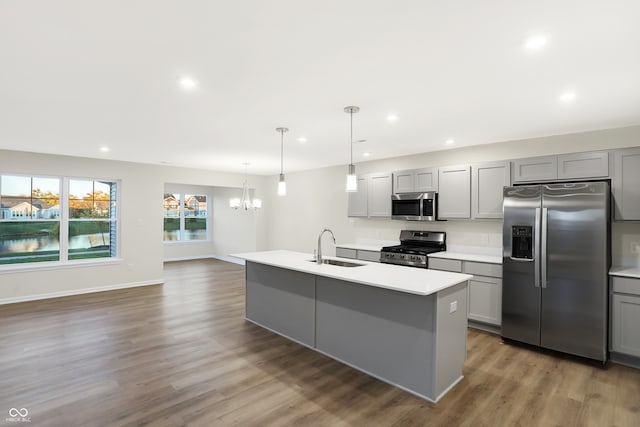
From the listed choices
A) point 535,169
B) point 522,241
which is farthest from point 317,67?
point 535,169

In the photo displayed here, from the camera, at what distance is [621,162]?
138 inches

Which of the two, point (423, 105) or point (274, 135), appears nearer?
point (423, 105)

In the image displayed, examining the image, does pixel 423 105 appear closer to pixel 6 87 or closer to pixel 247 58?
pixel 247 58

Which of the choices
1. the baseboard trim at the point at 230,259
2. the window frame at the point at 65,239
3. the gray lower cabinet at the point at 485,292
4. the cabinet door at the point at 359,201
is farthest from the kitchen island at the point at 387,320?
the baseboard trim at the point at 230,259

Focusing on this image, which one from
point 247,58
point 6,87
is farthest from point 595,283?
point 6,87

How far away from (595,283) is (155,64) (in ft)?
14.6

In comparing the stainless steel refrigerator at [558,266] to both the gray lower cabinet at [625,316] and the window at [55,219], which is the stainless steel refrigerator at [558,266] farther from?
the window at [55,219]

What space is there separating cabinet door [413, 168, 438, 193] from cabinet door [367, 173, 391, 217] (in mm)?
501

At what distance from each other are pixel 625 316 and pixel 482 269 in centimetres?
137

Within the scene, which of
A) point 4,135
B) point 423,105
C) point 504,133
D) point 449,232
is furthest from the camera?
point 449,232

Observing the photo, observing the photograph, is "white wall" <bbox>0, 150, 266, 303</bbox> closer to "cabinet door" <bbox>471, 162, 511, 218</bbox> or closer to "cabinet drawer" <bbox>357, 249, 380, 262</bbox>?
"cabinet drawer" <bbox>357, 249, 380, 262</bbox>

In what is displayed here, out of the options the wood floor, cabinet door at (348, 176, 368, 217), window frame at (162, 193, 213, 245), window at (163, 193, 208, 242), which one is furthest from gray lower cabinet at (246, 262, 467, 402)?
window at (163, 193, 208, 242)

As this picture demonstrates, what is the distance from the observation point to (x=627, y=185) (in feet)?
11.4

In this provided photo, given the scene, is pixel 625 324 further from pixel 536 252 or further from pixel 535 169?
pixel 535 169
